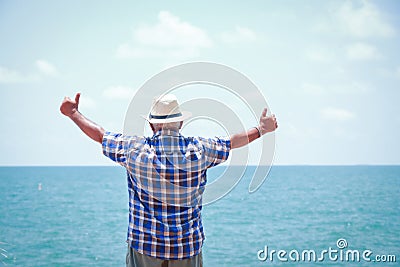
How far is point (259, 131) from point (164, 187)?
1.94 feet

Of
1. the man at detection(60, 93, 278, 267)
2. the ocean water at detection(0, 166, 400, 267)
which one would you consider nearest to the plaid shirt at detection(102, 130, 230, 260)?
the man at detection(60, 93, 278, 267)

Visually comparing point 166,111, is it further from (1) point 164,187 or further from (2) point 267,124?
Result: (2) point 267,124

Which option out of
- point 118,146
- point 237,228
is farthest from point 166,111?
point 237,228

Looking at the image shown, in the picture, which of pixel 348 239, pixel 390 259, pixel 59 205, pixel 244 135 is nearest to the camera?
pixel 244 135

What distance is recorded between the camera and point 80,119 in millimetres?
2668

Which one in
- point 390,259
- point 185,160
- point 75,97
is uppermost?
point 75,97

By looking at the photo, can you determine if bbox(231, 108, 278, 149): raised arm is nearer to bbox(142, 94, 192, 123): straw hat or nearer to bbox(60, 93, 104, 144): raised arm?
bbox(142, 94, 192, 123): straw hat

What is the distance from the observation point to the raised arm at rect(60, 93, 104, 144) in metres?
2.64

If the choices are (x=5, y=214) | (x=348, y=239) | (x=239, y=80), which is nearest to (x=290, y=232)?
(x=348, y=239)

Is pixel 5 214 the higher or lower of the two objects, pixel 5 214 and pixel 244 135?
the lower

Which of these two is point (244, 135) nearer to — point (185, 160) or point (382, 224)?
point (185, 160)

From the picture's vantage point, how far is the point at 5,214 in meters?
38.1

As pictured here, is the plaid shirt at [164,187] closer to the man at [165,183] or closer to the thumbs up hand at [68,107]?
the man at [165,183]

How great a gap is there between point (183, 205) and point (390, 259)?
59.2ft
